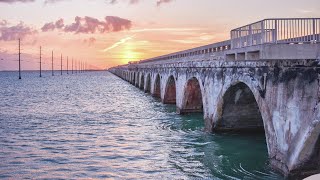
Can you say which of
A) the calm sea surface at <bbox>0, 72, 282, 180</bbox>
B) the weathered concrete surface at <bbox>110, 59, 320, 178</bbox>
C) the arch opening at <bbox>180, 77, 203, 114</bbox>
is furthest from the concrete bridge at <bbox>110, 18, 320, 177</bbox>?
the arch opening at <bbox>180, 77, 203, 114</bbox>

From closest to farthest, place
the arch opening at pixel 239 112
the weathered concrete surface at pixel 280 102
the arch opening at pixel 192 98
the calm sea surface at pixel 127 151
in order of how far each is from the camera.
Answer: the weathered concrete surface at pixel 280 102 < the calm sea surface at pixel 127 151 < the arch opening at pixel 239 112 < the arch opening at pixel 192 98

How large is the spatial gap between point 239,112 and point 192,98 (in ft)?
32.4

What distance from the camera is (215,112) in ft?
64.0

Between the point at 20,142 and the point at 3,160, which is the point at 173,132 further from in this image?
the point at 3,160

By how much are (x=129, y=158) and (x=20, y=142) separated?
21.8ft

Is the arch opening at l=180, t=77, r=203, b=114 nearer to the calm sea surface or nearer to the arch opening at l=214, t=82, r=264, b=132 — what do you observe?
the calm sea surface

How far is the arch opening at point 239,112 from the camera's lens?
18.4 metres

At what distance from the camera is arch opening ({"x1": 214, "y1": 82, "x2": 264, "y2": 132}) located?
1839cm

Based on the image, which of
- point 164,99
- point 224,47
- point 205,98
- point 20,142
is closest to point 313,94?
point 205,98

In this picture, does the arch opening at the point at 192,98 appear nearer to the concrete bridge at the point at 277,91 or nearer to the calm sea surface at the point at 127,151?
the calm sea surface at the point at 127,151

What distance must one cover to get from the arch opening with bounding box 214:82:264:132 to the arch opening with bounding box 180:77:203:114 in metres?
8.41

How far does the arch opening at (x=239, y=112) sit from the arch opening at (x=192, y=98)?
8.41 meters

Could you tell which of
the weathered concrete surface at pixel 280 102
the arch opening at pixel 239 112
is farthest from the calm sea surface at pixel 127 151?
the weathered concrete surface at pixel 280 102

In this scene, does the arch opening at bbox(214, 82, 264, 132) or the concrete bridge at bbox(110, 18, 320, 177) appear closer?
the concrete bridge at bbox(110, 18, 320, 177)
